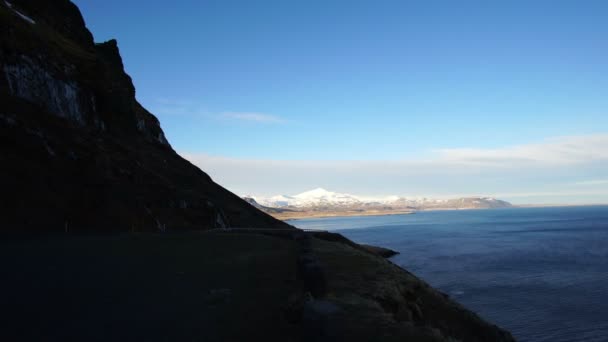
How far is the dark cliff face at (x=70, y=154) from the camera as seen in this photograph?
4038cm

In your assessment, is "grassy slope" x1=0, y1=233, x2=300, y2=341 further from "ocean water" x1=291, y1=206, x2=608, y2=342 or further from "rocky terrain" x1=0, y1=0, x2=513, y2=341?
"ocean water" x1=291, y1=206, x2=608, y2=342

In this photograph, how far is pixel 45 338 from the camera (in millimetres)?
13102

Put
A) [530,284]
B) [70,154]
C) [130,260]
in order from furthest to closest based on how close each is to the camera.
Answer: [530,284], [70,154], [130,260]

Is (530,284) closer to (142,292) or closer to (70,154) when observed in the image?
(142,292)

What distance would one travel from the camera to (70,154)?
154 ft

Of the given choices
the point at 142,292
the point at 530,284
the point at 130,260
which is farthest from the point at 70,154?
the point at 530,284

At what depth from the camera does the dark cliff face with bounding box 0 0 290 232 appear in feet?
132

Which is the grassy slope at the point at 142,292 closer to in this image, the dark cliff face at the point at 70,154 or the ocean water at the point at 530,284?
the dark cliff face at the point at 70,154

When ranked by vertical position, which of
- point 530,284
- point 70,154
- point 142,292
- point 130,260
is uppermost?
point 70,154

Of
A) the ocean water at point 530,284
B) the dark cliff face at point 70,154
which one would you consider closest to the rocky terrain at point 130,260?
the dark cliff face at point 70,154

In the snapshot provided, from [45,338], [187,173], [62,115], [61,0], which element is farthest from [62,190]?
[61,0]

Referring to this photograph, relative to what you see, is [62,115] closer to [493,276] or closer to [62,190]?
[62,190]

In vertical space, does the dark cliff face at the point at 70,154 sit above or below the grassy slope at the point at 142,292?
above

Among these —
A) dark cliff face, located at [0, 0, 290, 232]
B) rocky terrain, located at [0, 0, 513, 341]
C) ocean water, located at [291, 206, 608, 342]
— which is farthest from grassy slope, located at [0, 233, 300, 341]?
ocean water, located at [291, 206, 608, 342]
